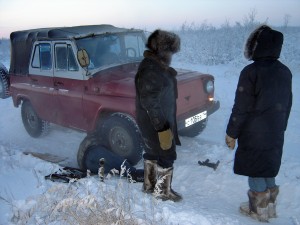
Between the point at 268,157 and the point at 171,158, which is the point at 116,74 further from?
the point at 268,157

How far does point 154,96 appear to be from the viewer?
3164mm

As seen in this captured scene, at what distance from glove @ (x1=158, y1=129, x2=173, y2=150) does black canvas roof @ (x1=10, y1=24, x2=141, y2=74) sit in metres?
2.90

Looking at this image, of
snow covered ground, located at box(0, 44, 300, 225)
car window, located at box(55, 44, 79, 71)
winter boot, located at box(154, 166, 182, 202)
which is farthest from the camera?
car window, located at box(55, 44, 79, 71)

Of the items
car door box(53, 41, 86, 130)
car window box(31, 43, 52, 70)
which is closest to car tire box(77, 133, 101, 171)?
car door box(53, 41, 86, 130)

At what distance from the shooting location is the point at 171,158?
3.47 meters

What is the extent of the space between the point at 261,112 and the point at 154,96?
3.39ft

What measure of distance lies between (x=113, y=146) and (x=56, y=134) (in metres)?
2.42

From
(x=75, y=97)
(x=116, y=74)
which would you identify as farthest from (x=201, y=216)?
(x=75, y=97)

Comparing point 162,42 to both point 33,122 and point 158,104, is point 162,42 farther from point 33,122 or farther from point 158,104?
point 33,122

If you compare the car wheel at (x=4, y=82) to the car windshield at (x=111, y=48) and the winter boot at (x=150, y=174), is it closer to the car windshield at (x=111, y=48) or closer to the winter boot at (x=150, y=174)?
the car windshield at (x=111, y=48)

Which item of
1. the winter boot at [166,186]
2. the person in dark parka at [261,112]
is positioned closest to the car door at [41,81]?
the winter boot at [166,186]

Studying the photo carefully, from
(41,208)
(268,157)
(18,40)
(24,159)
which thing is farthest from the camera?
(18,40)

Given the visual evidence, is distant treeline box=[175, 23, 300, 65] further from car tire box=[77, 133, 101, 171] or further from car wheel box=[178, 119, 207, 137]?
car tire box=[77, 133, 101, 171]

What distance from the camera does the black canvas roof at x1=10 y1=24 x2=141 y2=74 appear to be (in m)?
5.56
